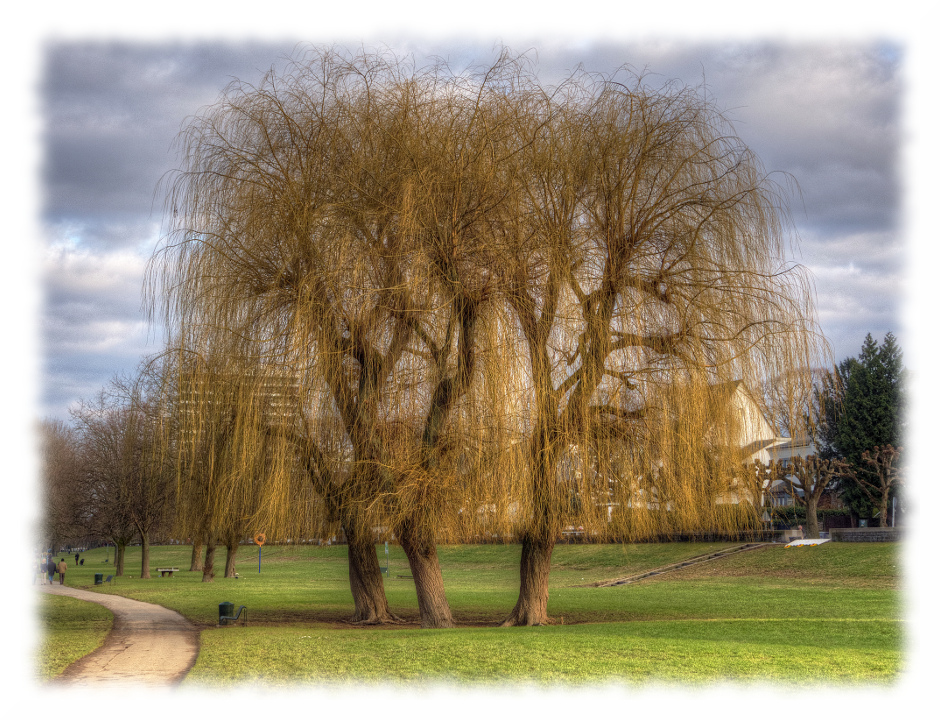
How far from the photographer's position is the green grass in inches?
461

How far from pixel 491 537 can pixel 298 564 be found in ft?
150

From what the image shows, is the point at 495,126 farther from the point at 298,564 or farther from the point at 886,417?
the point at 298,564

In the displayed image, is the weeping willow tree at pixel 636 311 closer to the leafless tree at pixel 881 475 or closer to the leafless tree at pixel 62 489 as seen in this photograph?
the leafless tree at pixel 62 489

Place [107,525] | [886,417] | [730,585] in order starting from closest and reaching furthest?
[730,585], [107,525], [886,417]

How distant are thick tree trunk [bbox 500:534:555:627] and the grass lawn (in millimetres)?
715

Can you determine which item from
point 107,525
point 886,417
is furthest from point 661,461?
point 886,417

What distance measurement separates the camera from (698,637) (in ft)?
45.2

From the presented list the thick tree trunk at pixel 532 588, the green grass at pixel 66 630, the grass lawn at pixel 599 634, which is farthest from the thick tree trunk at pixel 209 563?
the thick tree trunk at pixel 532 588

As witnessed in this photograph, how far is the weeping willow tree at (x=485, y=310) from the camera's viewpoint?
13602 millimetres

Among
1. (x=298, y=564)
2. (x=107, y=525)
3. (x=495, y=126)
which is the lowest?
(x=298, y=564)

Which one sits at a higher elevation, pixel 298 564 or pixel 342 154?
pixel 342 154

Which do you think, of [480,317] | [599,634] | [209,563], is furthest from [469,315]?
[209,563]

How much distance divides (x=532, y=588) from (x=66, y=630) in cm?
951

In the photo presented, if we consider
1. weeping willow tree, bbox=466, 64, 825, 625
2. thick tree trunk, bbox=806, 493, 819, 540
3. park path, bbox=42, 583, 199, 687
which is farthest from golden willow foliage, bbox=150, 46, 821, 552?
thick tree trunk, bbox=806, 493, 819, 540
